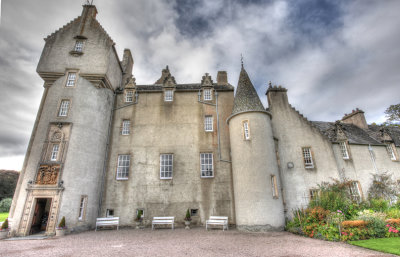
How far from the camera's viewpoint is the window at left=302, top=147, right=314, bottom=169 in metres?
16.9

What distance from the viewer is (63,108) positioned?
1661 cm

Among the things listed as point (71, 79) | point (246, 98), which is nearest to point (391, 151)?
point (246, 98)

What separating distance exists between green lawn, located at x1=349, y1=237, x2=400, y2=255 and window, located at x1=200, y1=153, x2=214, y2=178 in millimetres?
10180

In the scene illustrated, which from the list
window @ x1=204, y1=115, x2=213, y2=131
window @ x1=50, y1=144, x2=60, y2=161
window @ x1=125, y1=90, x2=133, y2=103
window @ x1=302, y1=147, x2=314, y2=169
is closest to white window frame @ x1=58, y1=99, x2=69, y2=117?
window @ x1=50, y1=144, x2=60, y2=161

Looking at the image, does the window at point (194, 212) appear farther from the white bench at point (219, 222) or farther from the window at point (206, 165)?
the window at point (206, 165)

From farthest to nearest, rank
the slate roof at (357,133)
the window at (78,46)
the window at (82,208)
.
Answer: the slate roof at (357,133), the window at (78,46), the window at (82,208)

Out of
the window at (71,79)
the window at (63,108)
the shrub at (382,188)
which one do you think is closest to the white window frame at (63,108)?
the window at (63,108)

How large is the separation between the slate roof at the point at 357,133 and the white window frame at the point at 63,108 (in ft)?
75.1

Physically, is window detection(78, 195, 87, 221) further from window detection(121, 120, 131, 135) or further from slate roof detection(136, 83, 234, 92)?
slate roof detection(136, 83, 234, 92)

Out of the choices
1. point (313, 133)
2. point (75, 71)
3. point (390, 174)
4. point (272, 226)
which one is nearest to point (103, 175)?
point (75, 71)

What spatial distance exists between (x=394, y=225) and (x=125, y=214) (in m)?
17.8

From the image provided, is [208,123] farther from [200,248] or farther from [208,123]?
[200,248]

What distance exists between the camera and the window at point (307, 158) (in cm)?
1691

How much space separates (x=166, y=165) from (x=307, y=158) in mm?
12696
